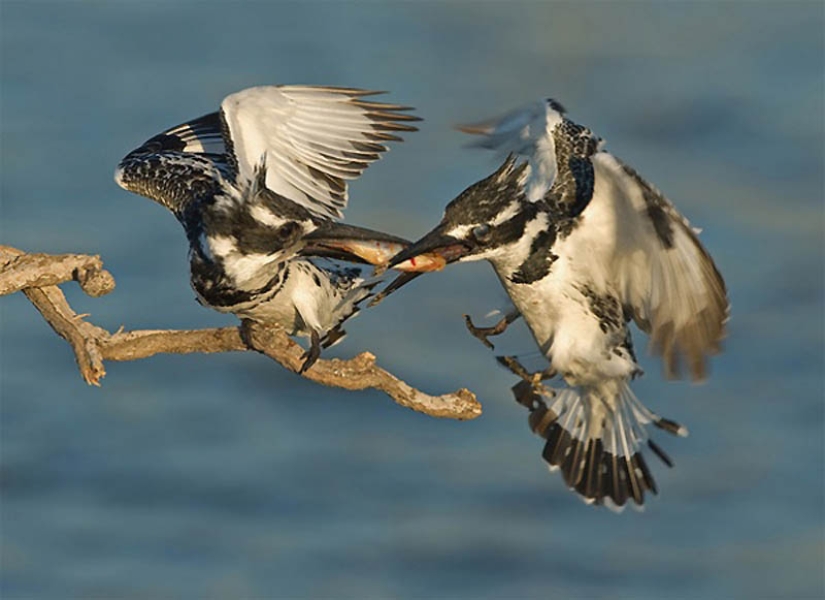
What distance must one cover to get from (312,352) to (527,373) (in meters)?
0.61

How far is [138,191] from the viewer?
4.98 meters

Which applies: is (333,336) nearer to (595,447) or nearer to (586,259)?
(595,447)

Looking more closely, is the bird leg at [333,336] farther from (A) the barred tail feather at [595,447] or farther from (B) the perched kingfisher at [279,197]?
(A) the barred tail feather at [595,447]

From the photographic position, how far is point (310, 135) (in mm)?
4945

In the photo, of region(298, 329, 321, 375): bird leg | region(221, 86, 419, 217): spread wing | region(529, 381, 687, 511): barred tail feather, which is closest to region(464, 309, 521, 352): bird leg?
region(529, 381, 687, 511): barred tail feather

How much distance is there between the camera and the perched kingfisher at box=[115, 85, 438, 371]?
4.24 metres

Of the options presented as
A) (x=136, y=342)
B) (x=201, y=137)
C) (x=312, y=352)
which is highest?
(x=201, y=137)

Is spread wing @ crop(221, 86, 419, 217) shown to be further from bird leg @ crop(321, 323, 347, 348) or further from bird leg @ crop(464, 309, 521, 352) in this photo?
bird leg @ crop(464, 309, 521, 352)

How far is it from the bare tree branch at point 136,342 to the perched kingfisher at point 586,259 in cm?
31

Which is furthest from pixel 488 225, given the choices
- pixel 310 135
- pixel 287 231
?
pixel 310 135

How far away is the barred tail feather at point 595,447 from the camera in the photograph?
14.4 feet

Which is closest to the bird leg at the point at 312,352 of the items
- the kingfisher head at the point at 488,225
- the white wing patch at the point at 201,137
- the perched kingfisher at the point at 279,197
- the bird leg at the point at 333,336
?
the perched kingfisher at the point at 279,197

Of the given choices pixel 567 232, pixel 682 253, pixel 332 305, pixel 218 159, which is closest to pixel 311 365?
pixel 332 305

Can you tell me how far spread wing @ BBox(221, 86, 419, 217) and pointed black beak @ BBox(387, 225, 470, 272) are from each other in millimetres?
934
